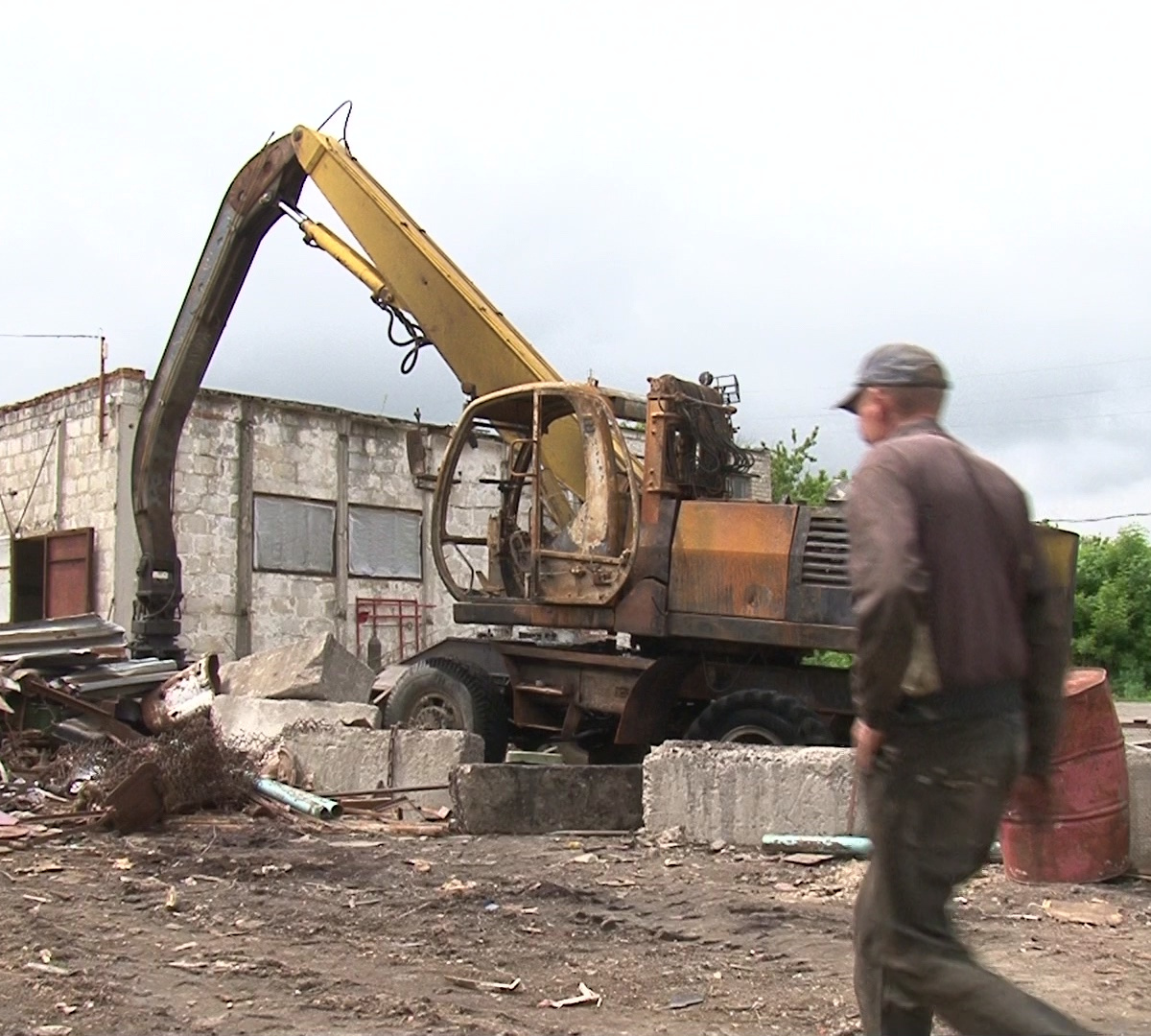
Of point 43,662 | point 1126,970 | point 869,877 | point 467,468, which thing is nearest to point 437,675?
point 43,662

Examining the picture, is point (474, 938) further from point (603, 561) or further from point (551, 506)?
point (551, 506)

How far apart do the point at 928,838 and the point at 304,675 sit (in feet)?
31.2

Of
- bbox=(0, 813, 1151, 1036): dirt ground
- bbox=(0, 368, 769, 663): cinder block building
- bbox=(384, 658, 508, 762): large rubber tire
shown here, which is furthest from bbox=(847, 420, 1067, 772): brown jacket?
bbox=(0, 368, 769, 663): cinder block building

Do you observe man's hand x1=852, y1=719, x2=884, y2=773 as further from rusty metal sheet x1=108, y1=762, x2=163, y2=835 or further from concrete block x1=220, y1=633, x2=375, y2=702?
concrete block x1=220, y1=633, x2=375, y2=702

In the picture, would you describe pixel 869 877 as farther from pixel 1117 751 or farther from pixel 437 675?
pixel 437 675

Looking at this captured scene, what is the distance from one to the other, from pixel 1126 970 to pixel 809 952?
46.0 inches

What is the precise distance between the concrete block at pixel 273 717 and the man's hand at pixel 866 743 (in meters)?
8.09

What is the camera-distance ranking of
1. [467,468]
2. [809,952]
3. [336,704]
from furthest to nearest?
1. [467,468]
2. [336,704]
3. [809,952]

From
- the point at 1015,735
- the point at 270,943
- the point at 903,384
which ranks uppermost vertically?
the point at 903,384

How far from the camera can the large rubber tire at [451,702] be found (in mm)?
11008

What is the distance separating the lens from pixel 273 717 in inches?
466

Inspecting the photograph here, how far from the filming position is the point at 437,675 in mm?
11328

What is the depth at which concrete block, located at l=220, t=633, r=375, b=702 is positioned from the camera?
1231 centimetres

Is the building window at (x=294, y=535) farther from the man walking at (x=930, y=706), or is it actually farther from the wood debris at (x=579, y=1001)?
the man walking at (x=930, y=706)
